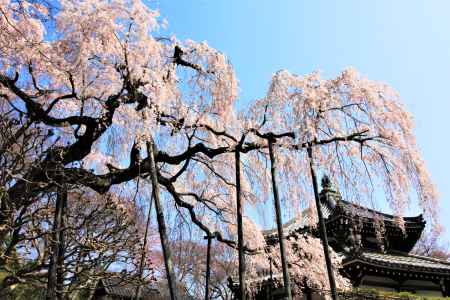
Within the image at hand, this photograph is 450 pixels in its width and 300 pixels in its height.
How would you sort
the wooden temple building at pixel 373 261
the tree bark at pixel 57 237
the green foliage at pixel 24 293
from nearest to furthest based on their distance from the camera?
the tree bark at pixel 57 237
the green foliage at pixel 24 293
the wooden temple building at pixel 373 261

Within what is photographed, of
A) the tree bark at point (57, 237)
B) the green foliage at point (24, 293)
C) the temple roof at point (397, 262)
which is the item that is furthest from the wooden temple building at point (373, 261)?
the tree bark at point (57, 237)

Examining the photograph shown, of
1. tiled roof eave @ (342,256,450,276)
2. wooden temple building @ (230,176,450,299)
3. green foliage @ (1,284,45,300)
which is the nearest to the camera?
green foliage @ (1,284,45,300)

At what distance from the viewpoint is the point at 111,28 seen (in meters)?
6.70

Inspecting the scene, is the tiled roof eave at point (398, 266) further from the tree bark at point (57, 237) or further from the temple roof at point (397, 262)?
the tree bark at point (57, 237)

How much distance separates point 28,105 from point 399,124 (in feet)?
20.1

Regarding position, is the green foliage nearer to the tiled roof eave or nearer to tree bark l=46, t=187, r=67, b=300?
tree bark l=46, t=187, r=67, b=300

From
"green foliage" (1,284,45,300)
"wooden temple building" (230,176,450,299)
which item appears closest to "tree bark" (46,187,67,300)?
"wooden temple building" (230,176,450,299)

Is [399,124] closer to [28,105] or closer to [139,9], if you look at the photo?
[139,9]

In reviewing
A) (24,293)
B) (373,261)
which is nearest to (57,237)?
(24,293)

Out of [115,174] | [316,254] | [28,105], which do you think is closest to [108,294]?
[316,254]

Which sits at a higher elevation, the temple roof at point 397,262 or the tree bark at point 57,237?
the temple roof at point 397,262

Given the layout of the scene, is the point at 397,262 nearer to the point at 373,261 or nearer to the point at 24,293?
the point at 373,261

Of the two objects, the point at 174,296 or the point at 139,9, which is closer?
the point at 174,296

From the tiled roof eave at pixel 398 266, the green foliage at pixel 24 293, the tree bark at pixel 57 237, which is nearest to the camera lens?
the tree bark at pixel 57 237
